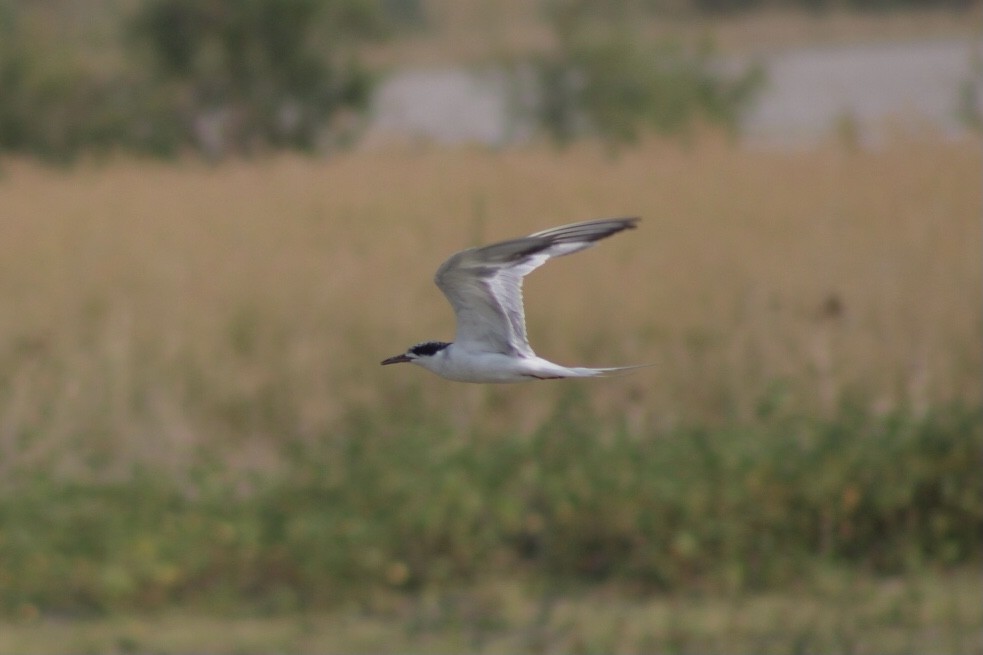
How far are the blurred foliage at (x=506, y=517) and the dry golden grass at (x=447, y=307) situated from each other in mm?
480

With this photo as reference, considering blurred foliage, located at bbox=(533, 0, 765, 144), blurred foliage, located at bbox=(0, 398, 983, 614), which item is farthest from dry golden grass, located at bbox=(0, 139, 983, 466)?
blurred foliage, located at bbox=(533, 0, 765, 144)

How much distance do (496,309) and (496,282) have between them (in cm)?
5

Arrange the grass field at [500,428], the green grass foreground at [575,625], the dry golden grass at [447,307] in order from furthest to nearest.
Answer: the dry golden grass at [447,307]
the grass field at [500,428]
the green grass foreground at [575,625]

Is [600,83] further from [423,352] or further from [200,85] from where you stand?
[423,352]

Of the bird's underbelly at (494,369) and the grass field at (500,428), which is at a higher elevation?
the bird's underbelly at (494,369)

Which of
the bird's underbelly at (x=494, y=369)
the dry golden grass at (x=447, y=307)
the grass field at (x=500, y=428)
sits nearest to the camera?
the bird's underbelly at (x=494, y=369)

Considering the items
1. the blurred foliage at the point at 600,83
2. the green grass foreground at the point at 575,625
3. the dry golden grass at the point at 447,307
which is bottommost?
the green grass foreground at the point at 575,625

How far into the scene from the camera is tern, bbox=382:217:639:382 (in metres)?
2.57

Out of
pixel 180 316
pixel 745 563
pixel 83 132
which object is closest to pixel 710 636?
pixel 745 563

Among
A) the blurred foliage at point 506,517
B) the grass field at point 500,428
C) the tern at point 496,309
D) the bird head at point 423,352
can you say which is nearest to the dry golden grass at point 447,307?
the grass field at point 500,428

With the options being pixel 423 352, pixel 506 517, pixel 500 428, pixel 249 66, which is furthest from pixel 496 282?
pixel 249 66

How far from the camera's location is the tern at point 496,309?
8.45 feet

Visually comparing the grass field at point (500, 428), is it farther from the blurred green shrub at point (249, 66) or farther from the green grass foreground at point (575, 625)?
the blurred green shrub at point (249, 66)

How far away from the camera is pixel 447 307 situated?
8055mm
